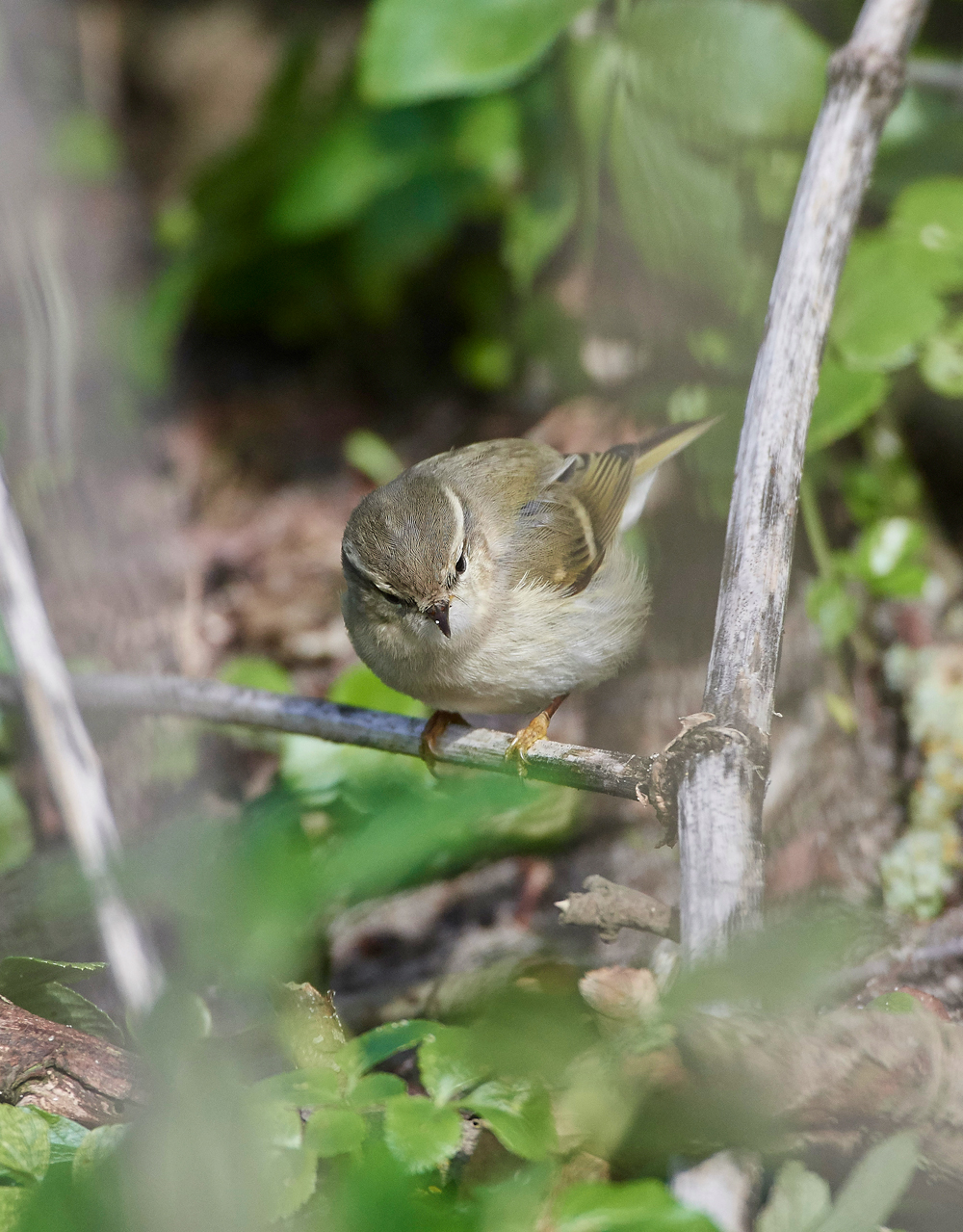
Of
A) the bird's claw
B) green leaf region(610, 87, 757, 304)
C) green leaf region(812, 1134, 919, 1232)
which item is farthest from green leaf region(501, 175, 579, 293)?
green leaf region(812, 1134, 919, 1232)

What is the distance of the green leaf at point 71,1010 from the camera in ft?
6.02

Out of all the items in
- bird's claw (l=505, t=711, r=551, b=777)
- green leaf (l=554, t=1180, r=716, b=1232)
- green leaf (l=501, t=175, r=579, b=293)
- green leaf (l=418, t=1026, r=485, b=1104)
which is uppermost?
green leaf (l=501, t=175, r=579, b=293)

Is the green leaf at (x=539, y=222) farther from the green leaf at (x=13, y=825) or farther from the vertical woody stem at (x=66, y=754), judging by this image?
the green leaf at (x=13, y=825)

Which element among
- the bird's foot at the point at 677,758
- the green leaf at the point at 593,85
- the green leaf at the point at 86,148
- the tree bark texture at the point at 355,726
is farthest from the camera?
the green leaf at the point at 86,148

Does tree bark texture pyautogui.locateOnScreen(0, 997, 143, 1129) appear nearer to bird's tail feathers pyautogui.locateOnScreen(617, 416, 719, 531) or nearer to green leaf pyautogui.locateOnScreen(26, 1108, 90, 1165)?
green leaf pyautogui.locateOnScreen(26, 1108, 90, 1165)

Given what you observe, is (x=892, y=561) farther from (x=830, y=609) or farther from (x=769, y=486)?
(x=769, y=486)

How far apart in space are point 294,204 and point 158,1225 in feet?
14.0

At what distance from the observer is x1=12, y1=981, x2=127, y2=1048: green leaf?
1.83 meters

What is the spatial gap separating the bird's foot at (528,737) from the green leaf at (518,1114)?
0.69 metres

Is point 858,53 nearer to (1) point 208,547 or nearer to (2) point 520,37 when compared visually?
(2) point 520,37

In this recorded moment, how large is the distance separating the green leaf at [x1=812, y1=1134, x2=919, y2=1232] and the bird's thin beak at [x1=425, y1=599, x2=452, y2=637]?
1471mm

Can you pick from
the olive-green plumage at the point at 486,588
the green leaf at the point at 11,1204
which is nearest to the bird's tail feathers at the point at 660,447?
the olive-green plumage at the point at 486,588

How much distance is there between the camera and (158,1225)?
3.29 ft

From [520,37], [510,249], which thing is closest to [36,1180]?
[520,37]
